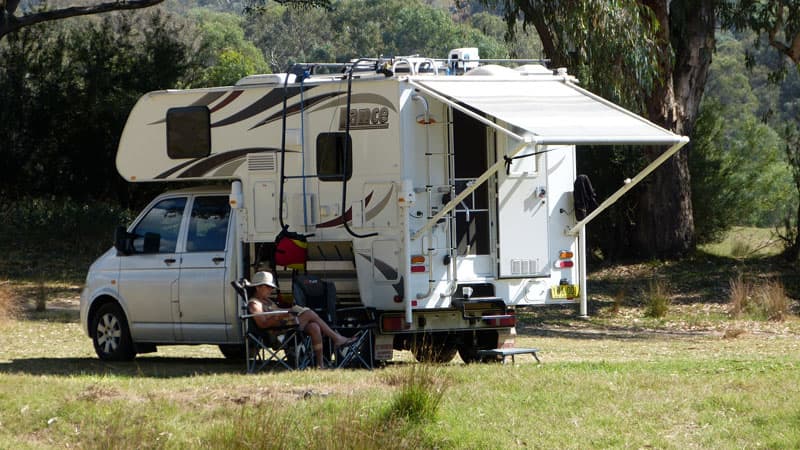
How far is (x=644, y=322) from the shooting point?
68.8 ft

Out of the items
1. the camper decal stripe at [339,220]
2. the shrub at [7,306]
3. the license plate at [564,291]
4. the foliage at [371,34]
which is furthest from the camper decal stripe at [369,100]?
the foliage at [371,34]

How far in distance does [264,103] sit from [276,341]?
249 centimetres

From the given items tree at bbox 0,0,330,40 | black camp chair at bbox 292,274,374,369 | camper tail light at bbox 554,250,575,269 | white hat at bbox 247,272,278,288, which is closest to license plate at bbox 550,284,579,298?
camper tail light at bbox 554,250,575,269

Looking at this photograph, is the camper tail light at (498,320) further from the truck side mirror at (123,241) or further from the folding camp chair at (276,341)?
the truck side mirror at (123,241)

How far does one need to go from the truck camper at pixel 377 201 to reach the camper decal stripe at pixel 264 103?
2cm

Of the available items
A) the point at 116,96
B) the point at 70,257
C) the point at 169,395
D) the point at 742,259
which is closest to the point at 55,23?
the point at 116,96

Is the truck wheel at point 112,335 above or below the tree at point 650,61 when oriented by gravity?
below

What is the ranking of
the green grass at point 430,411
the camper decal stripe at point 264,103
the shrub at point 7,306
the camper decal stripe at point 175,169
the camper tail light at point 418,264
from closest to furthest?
the green grass at point 430,411 < the camper tail light at point 418,264 < the camper decal stripe at point 264,103 < the camper decal stripe at point 175,169 < the shrub at point 7,306

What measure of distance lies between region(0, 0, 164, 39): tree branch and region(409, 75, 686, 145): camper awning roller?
1426 centimetres

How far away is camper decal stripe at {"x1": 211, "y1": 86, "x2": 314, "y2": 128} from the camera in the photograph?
523 inches

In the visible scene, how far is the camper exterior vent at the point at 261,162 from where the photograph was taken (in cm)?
1347

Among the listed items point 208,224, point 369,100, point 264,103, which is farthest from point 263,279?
point 369,100

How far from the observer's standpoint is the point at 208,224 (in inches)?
550

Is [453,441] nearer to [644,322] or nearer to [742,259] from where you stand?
[644,322]
